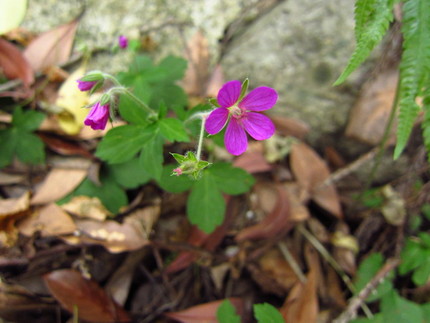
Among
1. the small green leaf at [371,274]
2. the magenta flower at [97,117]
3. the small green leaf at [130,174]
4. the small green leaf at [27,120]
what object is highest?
the magenta flower at [97,117]

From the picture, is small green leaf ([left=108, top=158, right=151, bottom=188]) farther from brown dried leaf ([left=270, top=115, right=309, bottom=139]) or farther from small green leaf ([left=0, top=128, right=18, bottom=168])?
Result: brown dried leaf ([left=270, top=115, right=309, bottom=139])

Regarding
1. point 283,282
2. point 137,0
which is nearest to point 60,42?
point 137,0

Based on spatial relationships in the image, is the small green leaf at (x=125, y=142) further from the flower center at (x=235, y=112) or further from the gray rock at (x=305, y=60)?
the gray rock at (x=305, y=60)

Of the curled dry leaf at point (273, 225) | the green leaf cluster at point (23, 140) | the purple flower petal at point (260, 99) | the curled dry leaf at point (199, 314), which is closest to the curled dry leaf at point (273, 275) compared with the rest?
the curled dry leaf at point (273, 225)

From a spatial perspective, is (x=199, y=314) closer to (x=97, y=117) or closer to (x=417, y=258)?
(x=97, y=117)

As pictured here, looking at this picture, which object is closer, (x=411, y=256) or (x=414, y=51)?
→ (x=414, y=51)

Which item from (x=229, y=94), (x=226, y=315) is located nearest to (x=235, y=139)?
(x=229, y=94)
